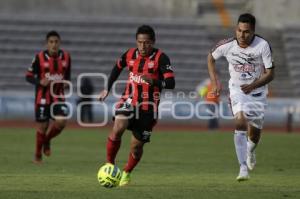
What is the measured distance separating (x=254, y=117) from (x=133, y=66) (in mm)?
2418

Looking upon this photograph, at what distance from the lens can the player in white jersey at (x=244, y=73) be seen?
12633mm

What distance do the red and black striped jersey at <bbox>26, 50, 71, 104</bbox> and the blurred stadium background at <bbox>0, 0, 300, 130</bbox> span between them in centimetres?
1970

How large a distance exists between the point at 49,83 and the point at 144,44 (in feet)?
Result: 15.1

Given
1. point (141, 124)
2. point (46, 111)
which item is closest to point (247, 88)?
point (141, 124)

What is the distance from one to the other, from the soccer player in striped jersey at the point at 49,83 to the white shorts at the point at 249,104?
13.4ft

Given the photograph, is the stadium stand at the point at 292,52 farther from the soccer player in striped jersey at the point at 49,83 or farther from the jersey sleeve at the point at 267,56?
the jersey sleeve at the point at 267,56

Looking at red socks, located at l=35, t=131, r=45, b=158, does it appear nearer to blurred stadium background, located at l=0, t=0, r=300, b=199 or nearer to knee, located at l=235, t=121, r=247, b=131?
blurred stadium background, located at l=0, t=0, r=300, b=199

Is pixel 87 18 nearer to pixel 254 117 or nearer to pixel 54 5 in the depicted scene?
pixel 54 5

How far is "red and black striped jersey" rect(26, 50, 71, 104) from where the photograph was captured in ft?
53.2

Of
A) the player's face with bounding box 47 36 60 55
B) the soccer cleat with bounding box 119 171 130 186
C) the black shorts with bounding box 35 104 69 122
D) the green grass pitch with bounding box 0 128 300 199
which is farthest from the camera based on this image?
the black shorts with bounding box 35 104 69 122

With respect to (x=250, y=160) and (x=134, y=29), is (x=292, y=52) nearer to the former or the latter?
(x=134, y=29)

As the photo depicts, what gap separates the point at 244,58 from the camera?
12.9 meters

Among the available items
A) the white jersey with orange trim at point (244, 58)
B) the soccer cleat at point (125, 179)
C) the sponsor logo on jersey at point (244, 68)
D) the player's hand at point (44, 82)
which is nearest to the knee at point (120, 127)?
the soccer cleat at point (125, 179)

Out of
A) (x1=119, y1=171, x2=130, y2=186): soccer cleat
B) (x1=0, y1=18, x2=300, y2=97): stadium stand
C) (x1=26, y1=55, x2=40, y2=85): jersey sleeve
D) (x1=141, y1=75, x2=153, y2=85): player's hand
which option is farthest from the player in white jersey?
(x1=0, y1=18, x2=300, y2=97): stadium stand
